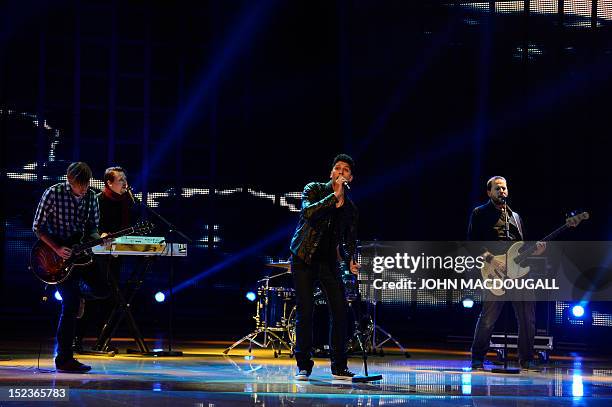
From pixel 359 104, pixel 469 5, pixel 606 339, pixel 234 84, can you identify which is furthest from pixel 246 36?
pixel 606 339

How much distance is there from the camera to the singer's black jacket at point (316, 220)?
23.5ft

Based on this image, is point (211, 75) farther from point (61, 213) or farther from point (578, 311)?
point (61, 213)

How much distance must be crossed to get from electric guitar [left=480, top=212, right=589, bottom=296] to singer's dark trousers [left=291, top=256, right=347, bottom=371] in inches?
71.5

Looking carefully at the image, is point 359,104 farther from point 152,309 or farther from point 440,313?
point 152,309

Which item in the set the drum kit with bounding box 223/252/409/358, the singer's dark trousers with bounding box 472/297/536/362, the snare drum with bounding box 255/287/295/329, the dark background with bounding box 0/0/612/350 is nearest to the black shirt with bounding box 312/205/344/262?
the singer's dark trousers with bounding box 472/297/536/362

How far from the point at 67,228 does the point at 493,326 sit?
3771mm

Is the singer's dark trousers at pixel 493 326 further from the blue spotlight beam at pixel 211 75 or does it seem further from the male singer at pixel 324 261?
the blue spotlight beam at pixel 211 75

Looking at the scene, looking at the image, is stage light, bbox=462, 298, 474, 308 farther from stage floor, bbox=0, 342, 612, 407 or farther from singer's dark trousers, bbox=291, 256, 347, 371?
singer's dark trousers, bbox=291, 256, 347, 371

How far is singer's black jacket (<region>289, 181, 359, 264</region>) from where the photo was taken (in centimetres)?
715

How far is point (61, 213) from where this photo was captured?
24.5 ft

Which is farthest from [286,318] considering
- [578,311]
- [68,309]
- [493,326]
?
[578,311]

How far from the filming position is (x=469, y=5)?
12.9 meters

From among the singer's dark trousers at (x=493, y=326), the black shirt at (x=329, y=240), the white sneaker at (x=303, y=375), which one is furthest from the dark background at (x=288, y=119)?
the black shirt at (x=329, y=240)

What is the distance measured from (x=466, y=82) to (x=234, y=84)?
10.5 feet
